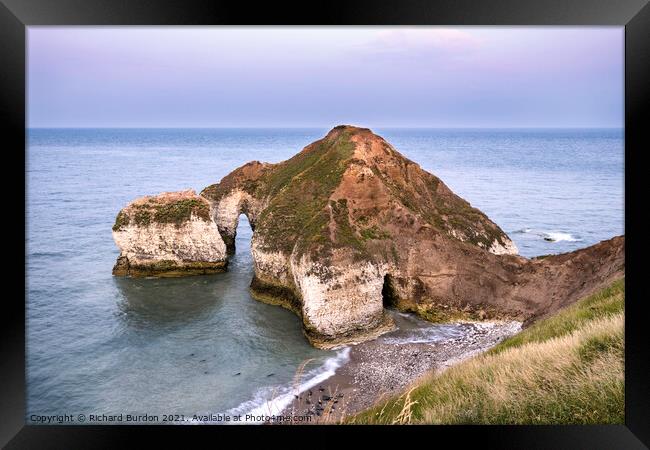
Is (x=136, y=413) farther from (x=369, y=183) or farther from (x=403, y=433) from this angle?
(x=369, y=183)

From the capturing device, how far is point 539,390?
9.29 meters

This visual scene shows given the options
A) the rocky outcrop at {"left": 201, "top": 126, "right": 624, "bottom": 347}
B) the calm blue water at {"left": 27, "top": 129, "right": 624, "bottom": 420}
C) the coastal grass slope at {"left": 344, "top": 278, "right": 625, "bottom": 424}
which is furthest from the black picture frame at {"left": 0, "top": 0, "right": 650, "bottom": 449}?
the rocky outcrop at {"left": 201, "top": 126, "right": 624, "bottom": 347}

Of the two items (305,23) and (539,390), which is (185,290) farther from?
(539,390)

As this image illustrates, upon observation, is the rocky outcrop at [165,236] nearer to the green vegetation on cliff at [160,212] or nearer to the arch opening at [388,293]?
the green vegetation on cliff at [160,212]

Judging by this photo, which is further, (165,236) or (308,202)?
(165,236)

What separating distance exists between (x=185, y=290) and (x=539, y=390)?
2302cm

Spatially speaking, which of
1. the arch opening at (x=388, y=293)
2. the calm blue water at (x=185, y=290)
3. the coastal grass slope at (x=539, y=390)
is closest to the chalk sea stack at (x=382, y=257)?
the arch opening at (x=388, y=293)

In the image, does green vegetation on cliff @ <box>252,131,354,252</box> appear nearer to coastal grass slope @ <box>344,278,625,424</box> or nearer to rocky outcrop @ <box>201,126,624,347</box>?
rocky outcrop @ <box>201,126,624,347</box>

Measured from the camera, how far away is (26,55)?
1022 centimetres

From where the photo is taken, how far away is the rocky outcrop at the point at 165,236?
30953 mm

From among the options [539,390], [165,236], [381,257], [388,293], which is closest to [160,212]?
[165,236]

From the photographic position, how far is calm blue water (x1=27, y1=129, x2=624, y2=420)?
18.8 metres

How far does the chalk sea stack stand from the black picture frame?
40.9ft
